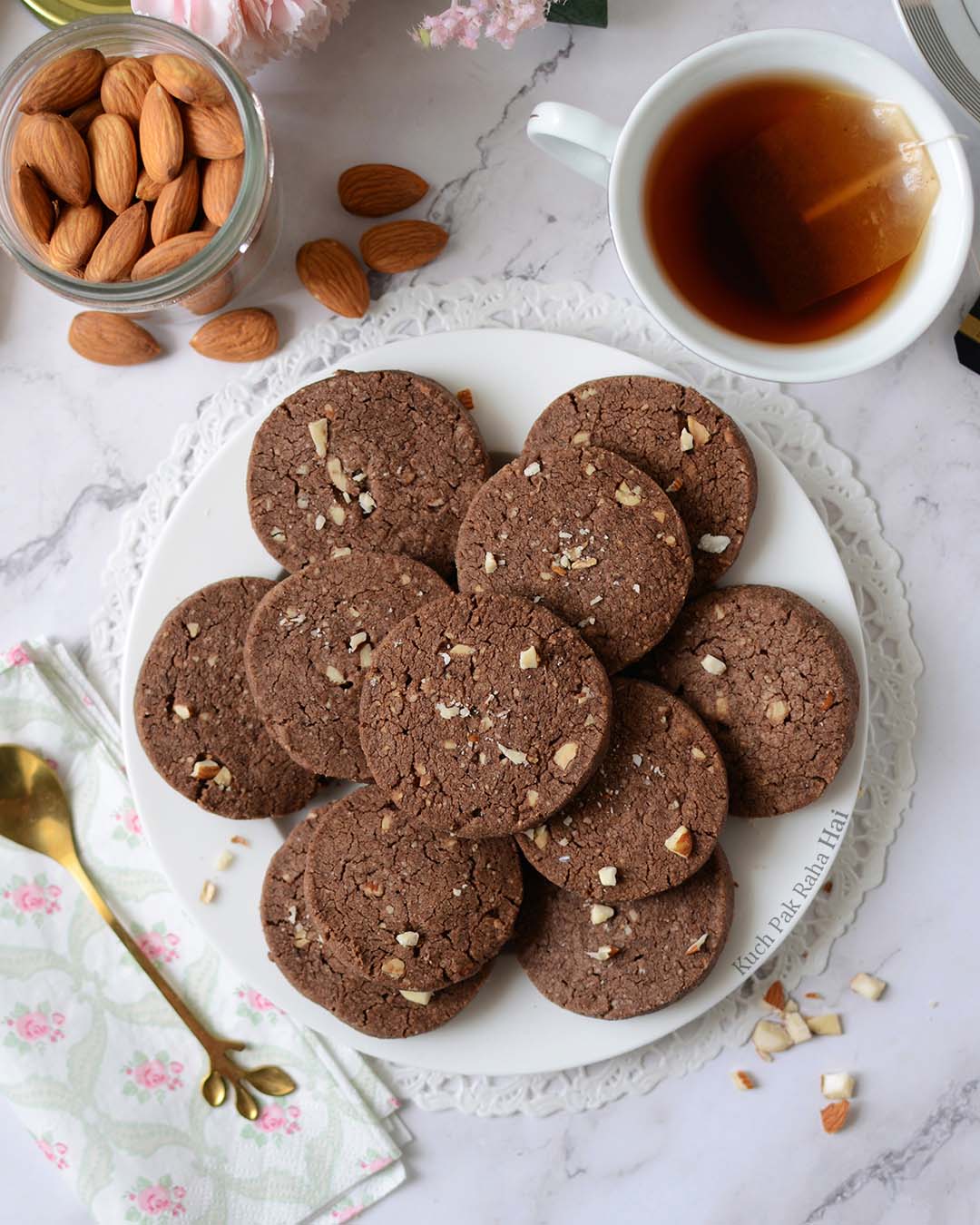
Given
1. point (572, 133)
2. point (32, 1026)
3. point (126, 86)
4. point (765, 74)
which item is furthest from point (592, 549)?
point (32, 1026)

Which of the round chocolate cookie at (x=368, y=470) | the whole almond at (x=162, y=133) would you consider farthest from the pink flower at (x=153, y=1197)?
the whole almond at (x=162, y=133)

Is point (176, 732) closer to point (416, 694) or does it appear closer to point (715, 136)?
point (416, 694)

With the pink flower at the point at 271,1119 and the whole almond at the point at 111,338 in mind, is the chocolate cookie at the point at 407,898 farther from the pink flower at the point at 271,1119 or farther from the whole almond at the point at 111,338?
the whole almond at the point at 111,338

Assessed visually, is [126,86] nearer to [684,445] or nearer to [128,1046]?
[684,445]

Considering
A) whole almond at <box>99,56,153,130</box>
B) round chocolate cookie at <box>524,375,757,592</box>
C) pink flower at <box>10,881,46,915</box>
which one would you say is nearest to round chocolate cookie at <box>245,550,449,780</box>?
round chocolate cookie at <box>524,375,757,592</box>

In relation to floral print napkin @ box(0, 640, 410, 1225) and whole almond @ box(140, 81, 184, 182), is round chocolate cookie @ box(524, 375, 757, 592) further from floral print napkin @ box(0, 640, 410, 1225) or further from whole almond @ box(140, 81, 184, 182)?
floral print napkin @ box(0, 640, 410, 1225)
